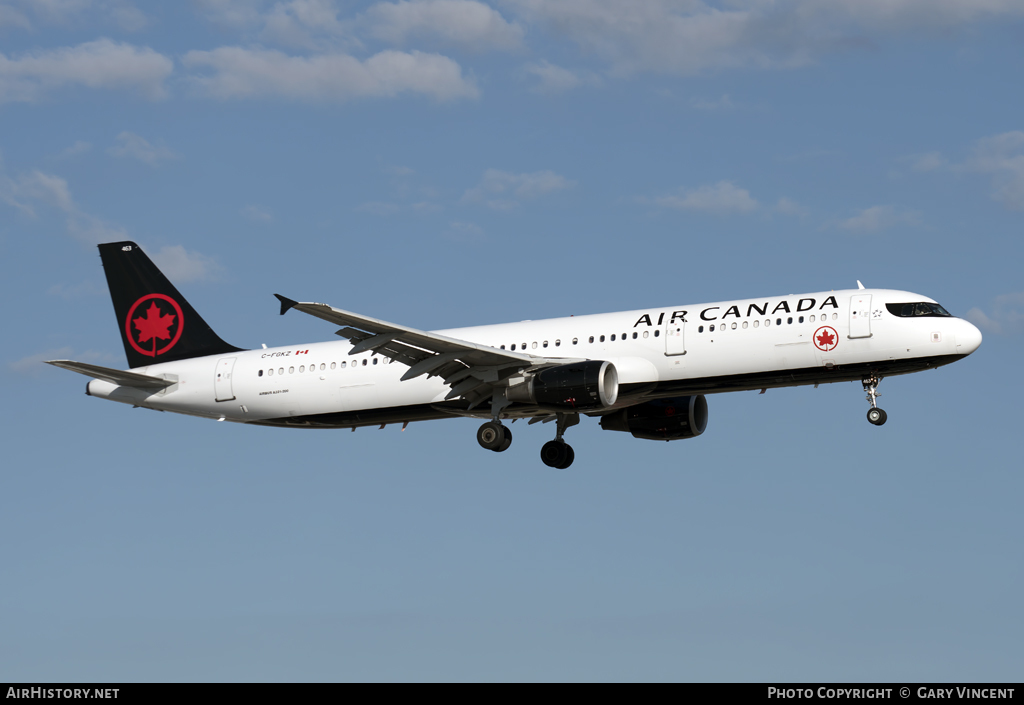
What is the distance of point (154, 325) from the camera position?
50.4 meters

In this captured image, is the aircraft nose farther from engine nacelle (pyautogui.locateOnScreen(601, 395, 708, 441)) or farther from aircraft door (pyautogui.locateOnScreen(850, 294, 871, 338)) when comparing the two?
engine nacelle (pyautogui.locateOnScreen(601, 395, 708, 441))

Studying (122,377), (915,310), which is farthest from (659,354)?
(122,377)

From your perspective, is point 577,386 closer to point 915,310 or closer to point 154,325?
point 915,310

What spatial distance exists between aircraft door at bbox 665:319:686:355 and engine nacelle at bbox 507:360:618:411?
197 cm

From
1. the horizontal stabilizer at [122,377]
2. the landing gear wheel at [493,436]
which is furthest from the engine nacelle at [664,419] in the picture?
the horizontal stabilizer at [122,377]

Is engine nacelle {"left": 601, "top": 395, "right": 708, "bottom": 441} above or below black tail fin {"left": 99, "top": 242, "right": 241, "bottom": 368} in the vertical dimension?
below

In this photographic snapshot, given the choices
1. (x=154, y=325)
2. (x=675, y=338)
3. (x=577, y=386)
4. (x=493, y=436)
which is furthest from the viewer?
(x=154, y=325)

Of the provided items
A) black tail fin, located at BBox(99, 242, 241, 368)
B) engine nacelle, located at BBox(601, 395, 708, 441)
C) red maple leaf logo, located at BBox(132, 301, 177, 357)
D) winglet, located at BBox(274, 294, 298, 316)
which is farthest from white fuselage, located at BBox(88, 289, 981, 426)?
winglet, located at BBox(274, 294, 298, 316)

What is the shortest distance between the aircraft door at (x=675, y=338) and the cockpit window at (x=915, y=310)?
6.48 m

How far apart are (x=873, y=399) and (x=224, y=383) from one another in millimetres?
23732

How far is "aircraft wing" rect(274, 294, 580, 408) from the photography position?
39719 millimetres

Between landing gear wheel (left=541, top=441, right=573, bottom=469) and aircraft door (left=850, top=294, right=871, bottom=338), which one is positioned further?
landing gear wheel (left=541, top=441, right=573, bottom=469)

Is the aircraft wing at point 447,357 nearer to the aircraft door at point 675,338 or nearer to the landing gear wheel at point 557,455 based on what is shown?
the aircraft door at point 675,338
